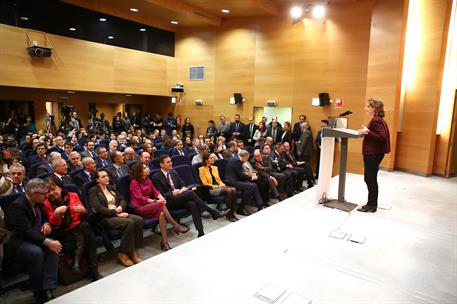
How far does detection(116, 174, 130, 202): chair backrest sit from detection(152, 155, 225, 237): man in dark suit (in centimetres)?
41

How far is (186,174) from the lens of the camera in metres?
4.78

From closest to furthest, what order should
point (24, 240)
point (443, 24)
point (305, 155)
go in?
1. point (24, 240)
2. point (443, 24)
3. point (305, 155)

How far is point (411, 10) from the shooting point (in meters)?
7.05

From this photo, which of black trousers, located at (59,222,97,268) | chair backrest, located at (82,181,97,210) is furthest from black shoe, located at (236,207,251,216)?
black trousers, located at (59,222,97,268)

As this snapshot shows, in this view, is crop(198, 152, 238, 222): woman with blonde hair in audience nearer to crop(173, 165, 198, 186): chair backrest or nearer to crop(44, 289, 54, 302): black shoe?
crop(173, 165, 198, 186): chair backrest

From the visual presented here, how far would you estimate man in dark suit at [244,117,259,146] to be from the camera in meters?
9.66

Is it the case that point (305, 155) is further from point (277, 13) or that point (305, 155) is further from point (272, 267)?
point (272, 267)

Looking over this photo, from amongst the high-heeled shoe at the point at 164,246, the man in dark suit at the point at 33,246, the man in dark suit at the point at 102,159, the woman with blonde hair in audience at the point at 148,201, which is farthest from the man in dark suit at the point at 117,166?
the man in dark suit at the point at 33,246

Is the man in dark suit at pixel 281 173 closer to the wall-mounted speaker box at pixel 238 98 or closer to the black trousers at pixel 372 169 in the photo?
the black trousers at pixel 372 169

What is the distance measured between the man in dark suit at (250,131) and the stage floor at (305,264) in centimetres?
565

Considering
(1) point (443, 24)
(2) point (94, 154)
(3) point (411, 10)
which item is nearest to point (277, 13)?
(3) point (411, 10)

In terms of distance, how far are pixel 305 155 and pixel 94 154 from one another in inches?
201

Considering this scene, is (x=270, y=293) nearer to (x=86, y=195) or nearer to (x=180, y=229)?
(x=180, y=229)

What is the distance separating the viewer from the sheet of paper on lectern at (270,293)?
7.37 feet
